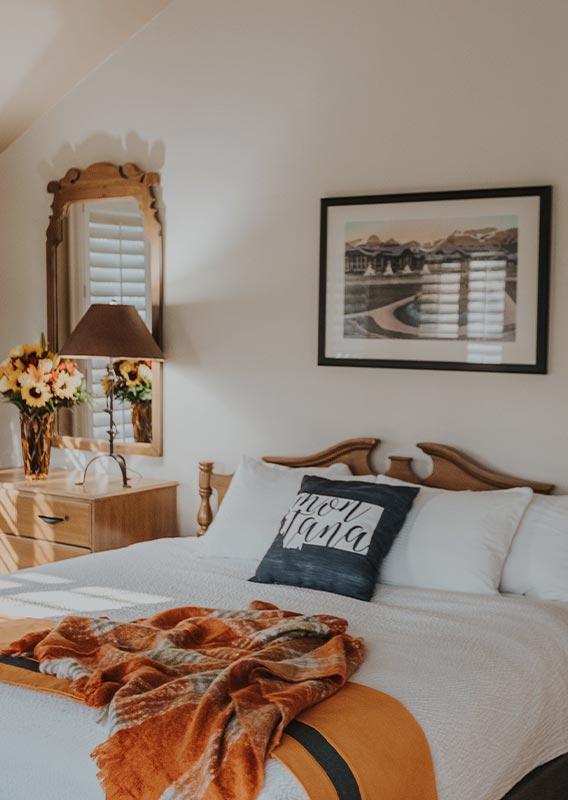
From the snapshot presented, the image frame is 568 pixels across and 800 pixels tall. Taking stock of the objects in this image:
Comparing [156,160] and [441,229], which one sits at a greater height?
[156,160]

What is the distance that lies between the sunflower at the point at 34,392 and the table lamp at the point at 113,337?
273 millimetres

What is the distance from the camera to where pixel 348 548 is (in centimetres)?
292

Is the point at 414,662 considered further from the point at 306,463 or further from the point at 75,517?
the point at 75,517

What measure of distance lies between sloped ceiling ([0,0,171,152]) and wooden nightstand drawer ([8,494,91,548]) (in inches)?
70.8

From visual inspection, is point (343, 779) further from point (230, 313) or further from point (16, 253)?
point (16, 253)

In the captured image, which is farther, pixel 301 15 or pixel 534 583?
pixel 301 15

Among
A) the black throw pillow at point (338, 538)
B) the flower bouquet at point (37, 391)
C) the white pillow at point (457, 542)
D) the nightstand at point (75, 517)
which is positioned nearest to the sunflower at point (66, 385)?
the flower bouquet at point (37, 391)

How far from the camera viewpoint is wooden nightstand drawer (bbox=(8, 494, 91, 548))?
3.75 m

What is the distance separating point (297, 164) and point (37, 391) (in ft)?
4.91

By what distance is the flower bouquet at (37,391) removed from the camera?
4.13 m

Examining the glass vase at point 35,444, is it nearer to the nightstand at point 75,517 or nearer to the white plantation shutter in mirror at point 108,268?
the nightstand at point 75,517

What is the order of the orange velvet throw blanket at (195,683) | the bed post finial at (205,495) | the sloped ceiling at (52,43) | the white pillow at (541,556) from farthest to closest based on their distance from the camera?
the bed post finial at (205,495)
the sloped ceiling at (52,43)
the white pillow at (541,556)
the orange velvet throw blanket at (195,683)

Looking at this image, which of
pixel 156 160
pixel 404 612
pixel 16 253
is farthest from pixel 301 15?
pixel 404 612

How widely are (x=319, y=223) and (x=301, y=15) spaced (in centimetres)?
81
